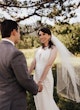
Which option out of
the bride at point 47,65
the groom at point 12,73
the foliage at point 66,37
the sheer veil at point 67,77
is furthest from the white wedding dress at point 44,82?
the foliage at point 66,37

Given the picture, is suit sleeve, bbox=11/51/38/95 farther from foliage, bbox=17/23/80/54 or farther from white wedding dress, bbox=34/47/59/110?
foliage, bbox=17/23/80/54

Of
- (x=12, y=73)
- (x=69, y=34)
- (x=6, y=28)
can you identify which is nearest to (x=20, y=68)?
(x=12, y=73)

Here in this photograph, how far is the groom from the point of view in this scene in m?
3.54

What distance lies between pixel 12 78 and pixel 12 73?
1.8 inches

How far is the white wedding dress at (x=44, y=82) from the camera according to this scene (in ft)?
19.5

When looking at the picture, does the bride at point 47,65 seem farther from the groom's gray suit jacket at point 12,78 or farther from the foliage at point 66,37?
the foliage at point 66,37

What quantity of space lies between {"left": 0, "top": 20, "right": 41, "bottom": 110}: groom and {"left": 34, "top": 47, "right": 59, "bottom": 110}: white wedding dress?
2.21 m

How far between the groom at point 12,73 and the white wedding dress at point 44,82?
87.0 inches

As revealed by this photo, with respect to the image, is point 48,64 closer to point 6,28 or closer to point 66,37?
point 6,28

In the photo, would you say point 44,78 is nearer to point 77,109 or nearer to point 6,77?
point 77,109

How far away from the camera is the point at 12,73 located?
11.8 feet

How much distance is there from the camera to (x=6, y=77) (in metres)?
3.59

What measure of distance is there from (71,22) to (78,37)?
1.84 metres

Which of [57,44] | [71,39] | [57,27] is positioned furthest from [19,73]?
[71,39]
